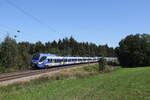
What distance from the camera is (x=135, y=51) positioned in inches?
3228

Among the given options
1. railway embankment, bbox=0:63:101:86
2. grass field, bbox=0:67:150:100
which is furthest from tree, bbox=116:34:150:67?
grass field, bbox=0:67:150:100

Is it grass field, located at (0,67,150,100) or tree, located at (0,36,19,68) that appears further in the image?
tree, located at (0,36,19,68)

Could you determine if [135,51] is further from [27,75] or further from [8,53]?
[27,75]

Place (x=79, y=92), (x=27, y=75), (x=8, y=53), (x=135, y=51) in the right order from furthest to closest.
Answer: (x=135, y=51) → (x=8, y=53) → (x=27, y=75) → (x=79, y=92)

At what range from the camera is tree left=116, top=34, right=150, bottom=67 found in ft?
266

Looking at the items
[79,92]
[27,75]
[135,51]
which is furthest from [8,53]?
[135,51]

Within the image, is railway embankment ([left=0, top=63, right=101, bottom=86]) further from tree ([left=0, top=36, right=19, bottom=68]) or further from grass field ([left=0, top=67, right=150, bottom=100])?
tree ([left=0, top=36, right=19, bottom=68])

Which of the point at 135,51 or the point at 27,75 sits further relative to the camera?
the point at 135,51

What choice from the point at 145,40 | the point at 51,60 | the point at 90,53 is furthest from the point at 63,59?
the point at 90,53

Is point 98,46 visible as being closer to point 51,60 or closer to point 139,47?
point 139,47

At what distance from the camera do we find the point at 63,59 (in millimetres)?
50688

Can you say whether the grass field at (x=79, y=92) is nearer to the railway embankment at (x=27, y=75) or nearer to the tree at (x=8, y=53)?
the railway embankment at (x=27, y=75)

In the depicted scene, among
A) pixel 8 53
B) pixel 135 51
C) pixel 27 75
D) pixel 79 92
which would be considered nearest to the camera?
pixel 79 92

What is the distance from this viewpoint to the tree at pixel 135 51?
81.0 m
